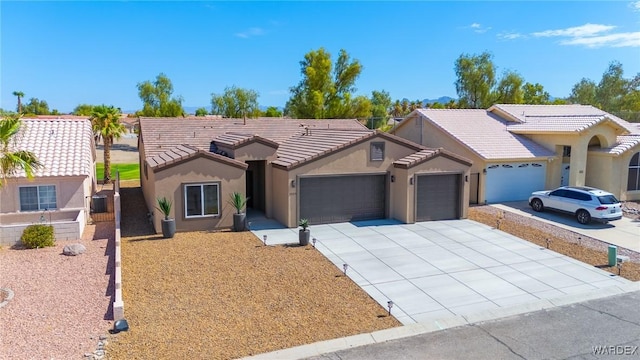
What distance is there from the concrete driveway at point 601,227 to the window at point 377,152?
834 centimetres

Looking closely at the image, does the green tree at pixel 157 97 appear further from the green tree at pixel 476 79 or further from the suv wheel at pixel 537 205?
the suv wheel at pixel 537 205

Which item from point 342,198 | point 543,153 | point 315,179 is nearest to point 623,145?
point 543,153

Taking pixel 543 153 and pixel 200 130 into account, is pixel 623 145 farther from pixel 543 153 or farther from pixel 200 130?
pixel 200 130

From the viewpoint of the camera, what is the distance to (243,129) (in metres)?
27.5

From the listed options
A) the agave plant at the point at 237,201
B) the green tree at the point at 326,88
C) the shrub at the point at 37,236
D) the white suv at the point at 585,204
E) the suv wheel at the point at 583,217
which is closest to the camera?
the shrub at the point at 37,236

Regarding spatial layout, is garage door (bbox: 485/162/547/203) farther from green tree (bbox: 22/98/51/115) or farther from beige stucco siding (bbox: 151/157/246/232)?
green tree (bbox: 22/98/51/115)

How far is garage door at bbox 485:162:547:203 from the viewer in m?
27.5

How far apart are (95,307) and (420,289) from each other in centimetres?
886

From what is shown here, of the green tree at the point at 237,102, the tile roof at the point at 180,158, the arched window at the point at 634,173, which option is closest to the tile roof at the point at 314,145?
the tile roof at the point at 180,158

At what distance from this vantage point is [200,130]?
26531 mm

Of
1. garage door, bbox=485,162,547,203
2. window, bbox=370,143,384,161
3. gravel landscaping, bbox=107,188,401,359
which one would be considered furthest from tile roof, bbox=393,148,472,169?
gravel landscaping, bbox=107,188,401,359

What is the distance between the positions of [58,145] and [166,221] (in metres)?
7.58

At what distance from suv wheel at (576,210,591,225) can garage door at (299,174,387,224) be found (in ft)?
30.8

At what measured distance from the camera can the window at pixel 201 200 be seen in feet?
65.3
